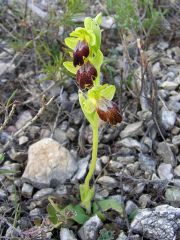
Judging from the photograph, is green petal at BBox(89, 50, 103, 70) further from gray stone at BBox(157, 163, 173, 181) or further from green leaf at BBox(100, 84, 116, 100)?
gray stone at BBox(157, 163, 173, 181)

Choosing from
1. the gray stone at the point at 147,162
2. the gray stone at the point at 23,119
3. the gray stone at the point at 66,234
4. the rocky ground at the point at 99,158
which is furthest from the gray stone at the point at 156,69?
the gray stone at the point at 66,234

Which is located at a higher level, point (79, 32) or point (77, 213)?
point (79, 32)

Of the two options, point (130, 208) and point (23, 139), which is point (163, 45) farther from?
point (130, 208)

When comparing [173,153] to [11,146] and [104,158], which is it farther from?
[11,146]

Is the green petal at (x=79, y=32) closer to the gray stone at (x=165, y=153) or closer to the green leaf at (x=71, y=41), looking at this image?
the green leaf at (x=71, y=41)

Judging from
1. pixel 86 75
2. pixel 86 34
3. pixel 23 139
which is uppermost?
pixel 86 34

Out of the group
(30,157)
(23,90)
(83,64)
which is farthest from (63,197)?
(23,90)

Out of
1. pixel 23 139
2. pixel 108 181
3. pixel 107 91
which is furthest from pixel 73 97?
pixel 107 91

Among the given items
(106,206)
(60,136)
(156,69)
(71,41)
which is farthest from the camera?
(156,69)
